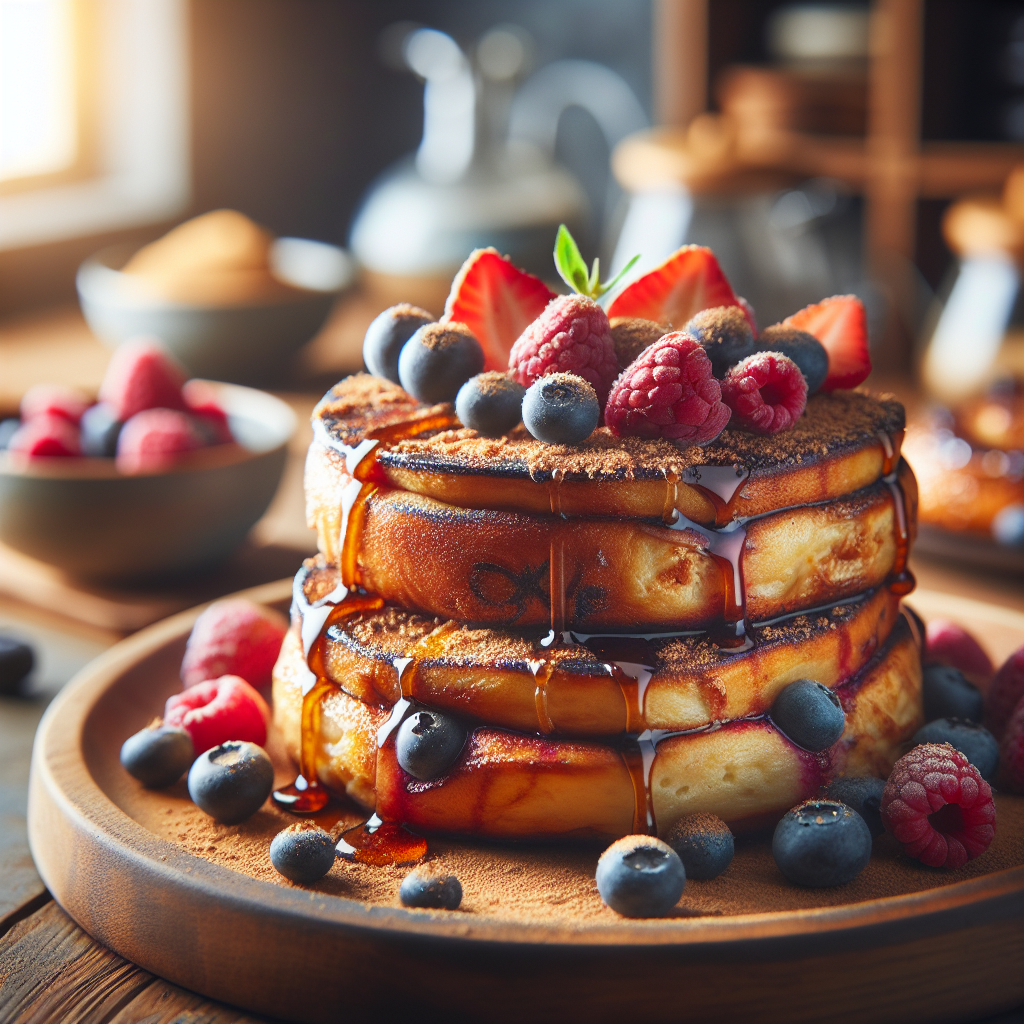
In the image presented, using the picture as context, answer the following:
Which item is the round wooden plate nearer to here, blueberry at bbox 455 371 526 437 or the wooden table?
the wooden table

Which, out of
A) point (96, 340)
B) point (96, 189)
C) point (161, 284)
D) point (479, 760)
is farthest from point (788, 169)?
point (479, 760)

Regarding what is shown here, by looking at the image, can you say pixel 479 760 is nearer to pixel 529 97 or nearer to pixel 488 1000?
pixel 488 1000

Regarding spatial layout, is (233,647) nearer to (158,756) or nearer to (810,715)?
(158,756)

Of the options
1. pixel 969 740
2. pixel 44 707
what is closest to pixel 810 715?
pixel 969 740

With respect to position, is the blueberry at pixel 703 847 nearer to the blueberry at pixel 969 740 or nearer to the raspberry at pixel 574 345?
the blueberry at pixel 969 740

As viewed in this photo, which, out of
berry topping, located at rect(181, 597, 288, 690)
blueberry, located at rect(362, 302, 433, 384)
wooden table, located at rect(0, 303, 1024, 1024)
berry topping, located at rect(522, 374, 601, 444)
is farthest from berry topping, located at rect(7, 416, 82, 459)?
berry topping, located at rect(522, 374, 601, 444)

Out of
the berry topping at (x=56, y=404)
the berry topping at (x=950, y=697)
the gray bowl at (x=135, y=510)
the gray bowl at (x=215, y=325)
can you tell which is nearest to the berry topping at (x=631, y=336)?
the berry topping at (x=950, y=697)
